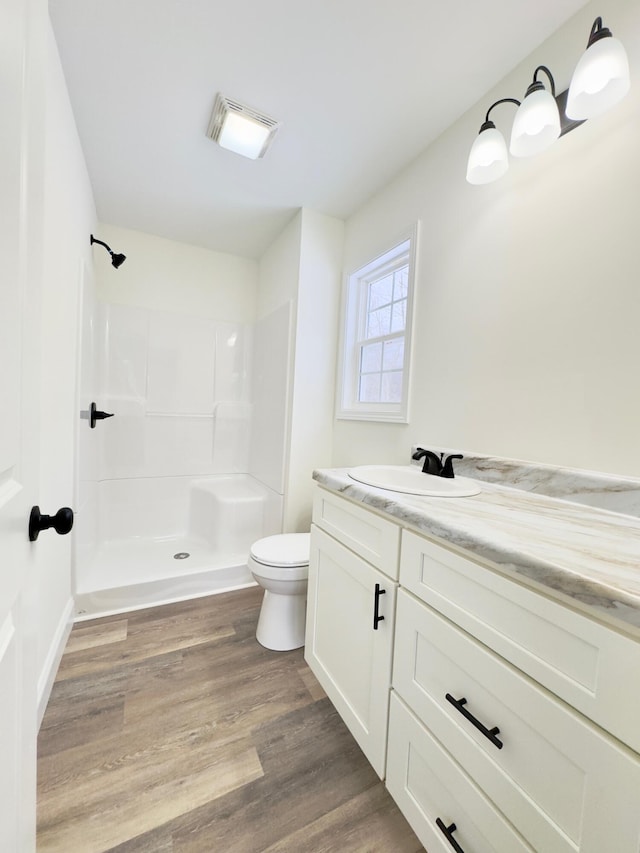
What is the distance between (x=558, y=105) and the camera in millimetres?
1077

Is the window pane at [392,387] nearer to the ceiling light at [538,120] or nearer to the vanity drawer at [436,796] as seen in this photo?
the ceiling light at [538,120]

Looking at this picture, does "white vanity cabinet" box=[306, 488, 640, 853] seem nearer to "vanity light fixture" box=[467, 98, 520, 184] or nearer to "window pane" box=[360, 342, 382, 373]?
"window pane" box=[360, 342, 382, 373]

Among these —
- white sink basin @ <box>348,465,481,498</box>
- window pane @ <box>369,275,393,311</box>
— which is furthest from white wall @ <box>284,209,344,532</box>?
white sink basin @ <box>348,465,481,498</box>

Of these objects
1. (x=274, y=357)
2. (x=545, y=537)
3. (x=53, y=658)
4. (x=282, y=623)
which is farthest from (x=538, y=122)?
(x=53, y=658)

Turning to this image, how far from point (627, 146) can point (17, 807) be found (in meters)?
1.95

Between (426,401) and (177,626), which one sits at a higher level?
(426,401)

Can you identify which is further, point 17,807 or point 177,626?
point 177,626

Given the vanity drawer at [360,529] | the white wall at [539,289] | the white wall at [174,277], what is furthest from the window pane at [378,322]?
the white wall at [174,277]

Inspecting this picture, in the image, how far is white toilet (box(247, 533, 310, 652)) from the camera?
4.99 ft

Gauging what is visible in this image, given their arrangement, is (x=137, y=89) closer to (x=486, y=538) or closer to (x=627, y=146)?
(x=627, y=146)

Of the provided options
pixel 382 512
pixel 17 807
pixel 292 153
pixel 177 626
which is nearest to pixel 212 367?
pixel 292 153

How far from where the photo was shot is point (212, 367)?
2.80 meters

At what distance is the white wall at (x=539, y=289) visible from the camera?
37.0 inches

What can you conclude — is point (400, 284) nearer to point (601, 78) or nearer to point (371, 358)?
point (371, 358)
